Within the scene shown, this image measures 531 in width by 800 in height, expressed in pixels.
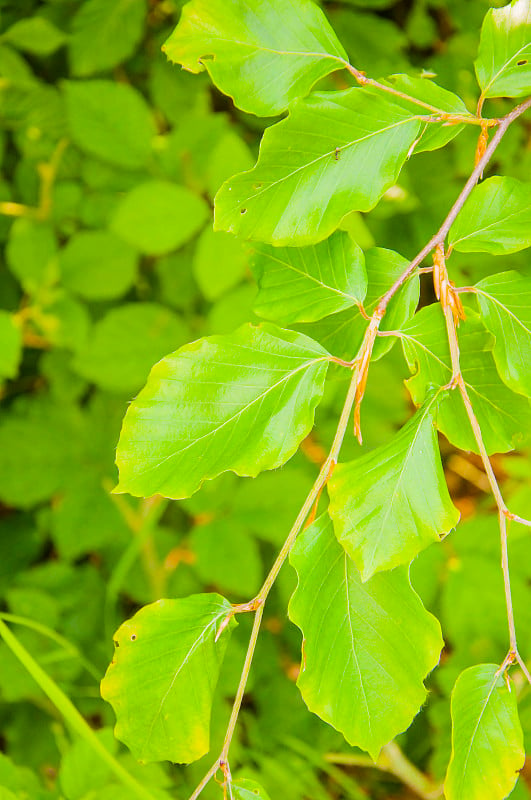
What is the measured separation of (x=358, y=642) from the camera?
502 millimetres

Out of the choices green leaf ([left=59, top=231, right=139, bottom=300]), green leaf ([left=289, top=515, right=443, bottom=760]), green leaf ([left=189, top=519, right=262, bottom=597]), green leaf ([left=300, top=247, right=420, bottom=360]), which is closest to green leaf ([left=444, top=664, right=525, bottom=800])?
green leaf ([left=289, top=515, right=443, bottom=760])

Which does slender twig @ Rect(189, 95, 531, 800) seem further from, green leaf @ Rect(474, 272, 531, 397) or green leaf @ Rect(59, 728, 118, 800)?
green leaf @ Rect(59, 728, 118, 800)

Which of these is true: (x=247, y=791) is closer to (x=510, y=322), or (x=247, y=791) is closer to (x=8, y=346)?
(x=510, y=322)

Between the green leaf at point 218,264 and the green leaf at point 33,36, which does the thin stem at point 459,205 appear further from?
the green leaf at point 33,36

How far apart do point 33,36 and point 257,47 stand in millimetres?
691

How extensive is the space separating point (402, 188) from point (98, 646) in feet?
3.24

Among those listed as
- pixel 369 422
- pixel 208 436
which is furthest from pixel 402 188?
pixel 208 436

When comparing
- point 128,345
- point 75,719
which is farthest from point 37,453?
point 75,719

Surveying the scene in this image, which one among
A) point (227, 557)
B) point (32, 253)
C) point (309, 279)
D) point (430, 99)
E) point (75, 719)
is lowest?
point (227, 557)

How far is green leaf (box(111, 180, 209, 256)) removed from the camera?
105 centimetres

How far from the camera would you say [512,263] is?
124cm

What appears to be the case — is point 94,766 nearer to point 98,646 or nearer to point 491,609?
point 98,646

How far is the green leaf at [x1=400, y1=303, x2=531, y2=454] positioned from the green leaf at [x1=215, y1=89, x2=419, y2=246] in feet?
0.37

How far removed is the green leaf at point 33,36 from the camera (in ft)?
3.39
